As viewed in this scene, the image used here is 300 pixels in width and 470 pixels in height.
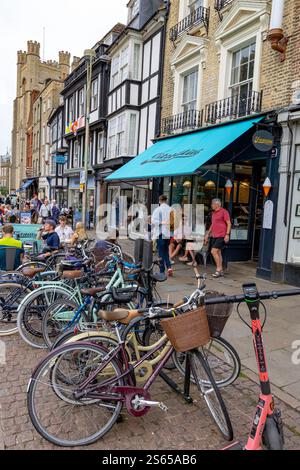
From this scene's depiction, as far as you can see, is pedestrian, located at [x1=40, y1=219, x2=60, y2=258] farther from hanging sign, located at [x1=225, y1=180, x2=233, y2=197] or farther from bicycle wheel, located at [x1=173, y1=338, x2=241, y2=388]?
hanging sign, located at [x1=225, y1=180, x2=233, y2=197]

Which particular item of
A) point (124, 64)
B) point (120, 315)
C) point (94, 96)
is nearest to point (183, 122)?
point (124, 64)

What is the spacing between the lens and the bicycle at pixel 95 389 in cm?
265

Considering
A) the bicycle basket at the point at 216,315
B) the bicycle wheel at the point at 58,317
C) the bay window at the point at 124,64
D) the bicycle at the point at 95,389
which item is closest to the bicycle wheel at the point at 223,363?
the bicycle basket at the point at 216,315

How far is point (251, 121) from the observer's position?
7.99 meters

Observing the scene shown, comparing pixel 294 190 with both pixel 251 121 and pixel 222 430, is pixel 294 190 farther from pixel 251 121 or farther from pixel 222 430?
pixel 222 430

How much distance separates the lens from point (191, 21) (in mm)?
10688

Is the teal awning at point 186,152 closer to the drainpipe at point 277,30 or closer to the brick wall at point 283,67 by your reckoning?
the brick wall at point 283,67

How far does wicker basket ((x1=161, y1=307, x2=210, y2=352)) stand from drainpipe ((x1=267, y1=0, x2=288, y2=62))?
6.90 m

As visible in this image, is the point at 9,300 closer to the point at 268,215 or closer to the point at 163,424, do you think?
the point at 163,424

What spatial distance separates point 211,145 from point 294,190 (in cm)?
214

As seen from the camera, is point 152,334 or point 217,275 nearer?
point 152,334

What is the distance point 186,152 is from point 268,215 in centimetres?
265

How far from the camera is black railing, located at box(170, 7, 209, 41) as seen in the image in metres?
10.0

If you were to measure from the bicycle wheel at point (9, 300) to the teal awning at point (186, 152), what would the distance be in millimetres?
4083
